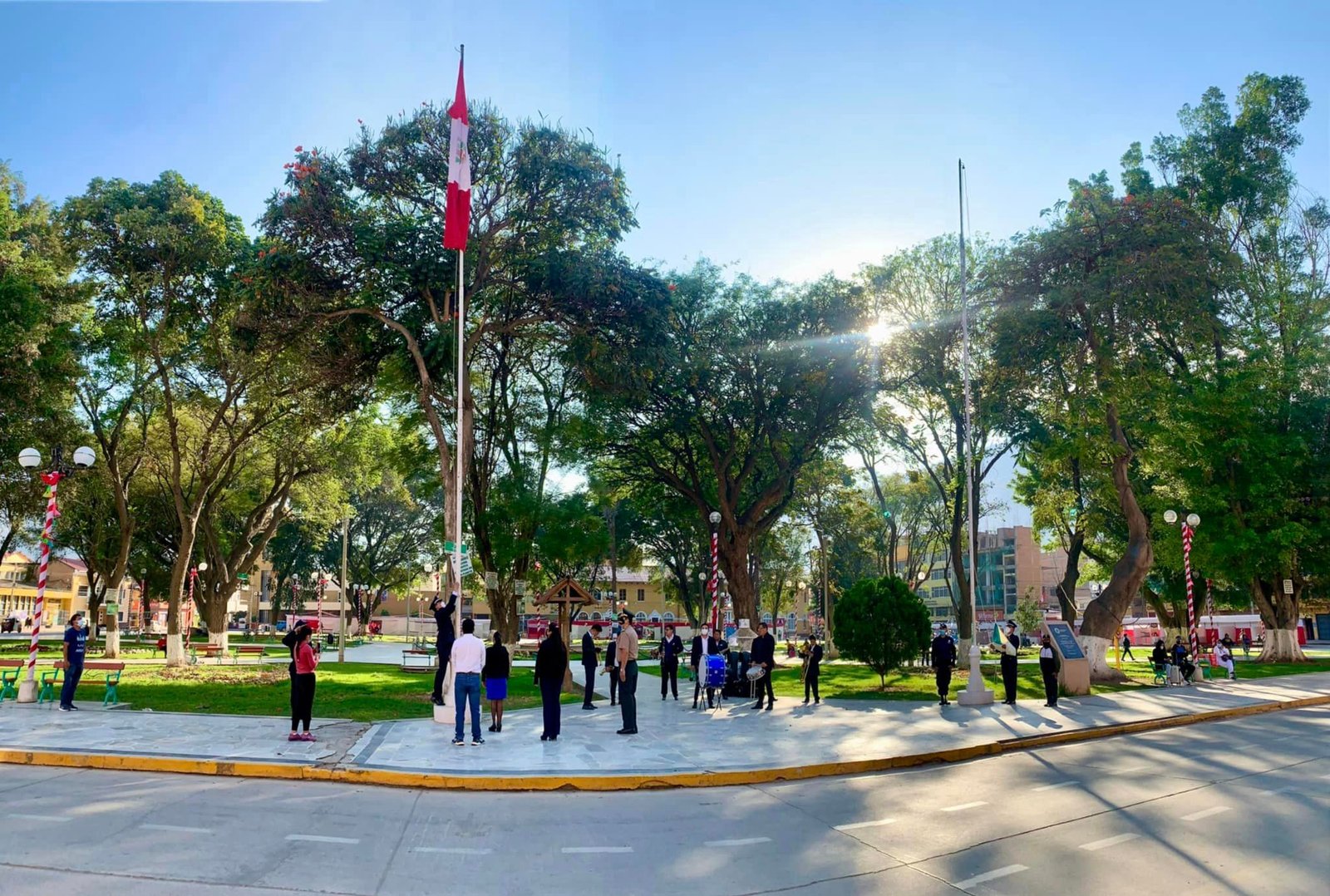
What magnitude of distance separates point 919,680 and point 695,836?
2089 cm

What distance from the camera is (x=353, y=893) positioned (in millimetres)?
6543

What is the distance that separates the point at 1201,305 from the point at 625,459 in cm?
2156

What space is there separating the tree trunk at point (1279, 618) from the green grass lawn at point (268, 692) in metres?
32.2

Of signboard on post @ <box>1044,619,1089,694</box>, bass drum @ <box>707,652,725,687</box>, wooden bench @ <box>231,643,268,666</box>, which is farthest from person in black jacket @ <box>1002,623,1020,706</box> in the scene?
wooden bench @ <box>231,643,268,666</box>

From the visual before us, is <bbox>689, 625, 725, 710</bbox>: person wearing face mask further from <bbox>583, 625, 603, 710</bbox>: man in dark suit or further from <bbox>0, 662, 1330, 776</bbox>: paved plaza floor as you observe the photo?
<bbox>583, 625, 603, 710</bbox>: man in dark suit

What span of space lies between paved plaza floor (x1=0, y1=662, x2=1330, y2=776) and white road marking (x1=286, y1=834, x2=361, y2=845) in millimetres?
2942

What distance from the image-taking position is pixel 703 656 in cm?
2008

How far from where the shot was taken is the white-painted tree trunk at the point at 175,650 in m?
27.9

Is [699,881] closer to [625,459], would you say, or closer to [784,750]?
[784,750]

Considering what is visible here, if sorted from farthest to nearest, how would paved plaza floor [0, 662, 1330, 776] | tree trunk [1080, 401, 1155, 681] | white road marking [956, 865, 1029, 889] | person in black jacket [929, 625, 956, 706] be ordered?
tree trunk [1080, 401, 1155, 681] < person in black jacket [929, 625, 956, 706] < paved plaza floor [0, 662, 1330, 776] < white road marking [956, 865, 1029, 889]

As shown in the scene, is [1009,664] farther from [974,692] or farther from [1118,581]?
[1118,581]

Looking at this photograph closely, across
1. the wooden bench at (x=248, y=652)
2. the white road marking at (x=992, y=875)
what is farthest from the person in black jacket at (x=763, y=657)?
the wooden bench at (x=248, y=652)

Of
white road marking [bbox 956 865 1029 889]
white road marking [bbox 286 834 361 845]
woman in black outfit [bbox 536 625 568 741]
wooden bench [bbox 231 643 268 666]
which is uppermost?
woman in black outfit [bbox 536 625 568 741]

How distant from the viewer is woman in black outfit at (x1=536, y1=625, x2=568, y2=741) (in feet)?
46.1
